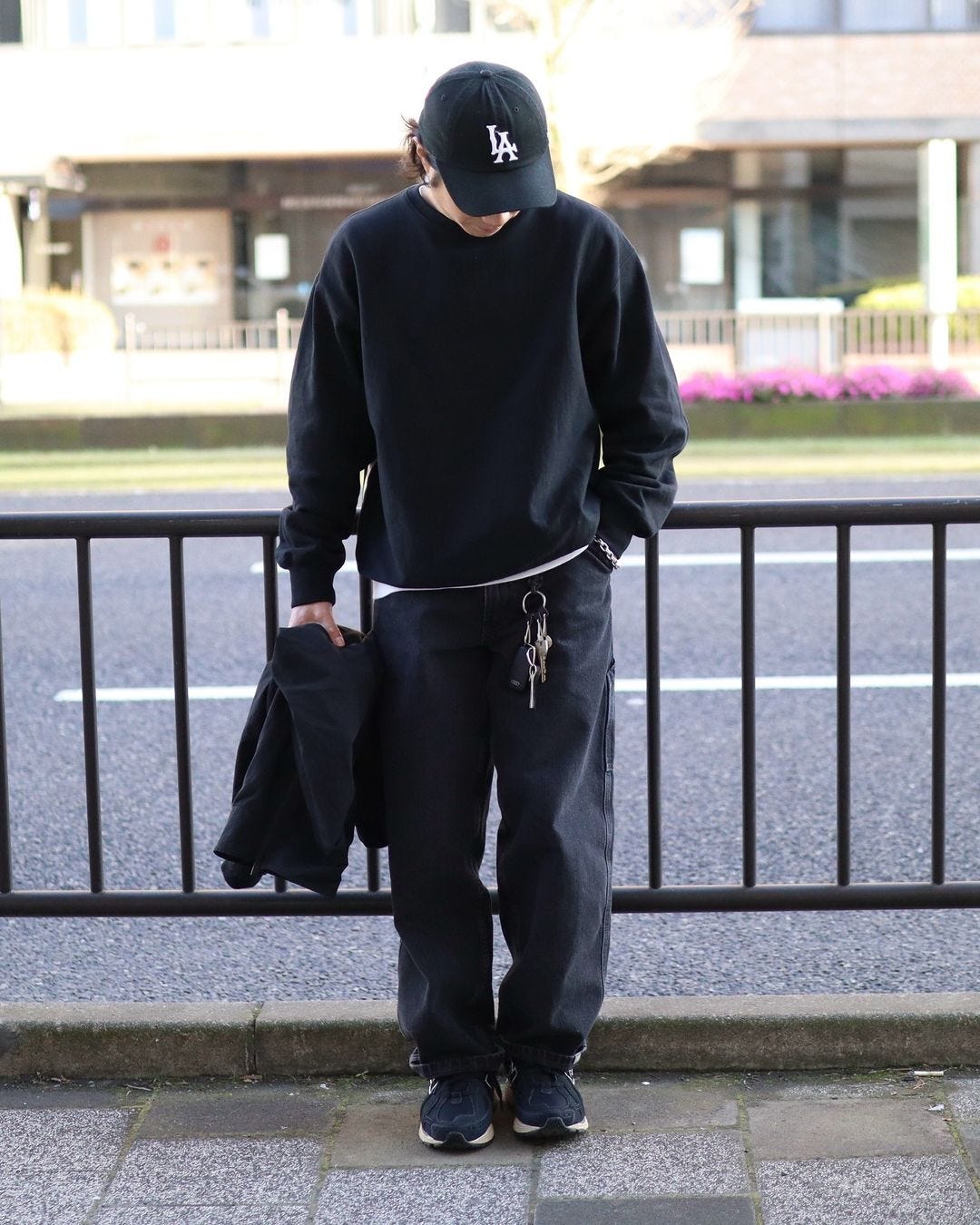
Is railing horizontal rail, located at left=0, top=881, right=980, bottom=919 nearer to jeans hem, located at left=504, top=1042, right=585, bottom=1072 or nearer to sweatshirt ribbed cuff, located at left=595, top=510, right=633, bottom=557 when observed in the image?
jeans hem, located at left=504, top=1042, right=585, bottom=1072

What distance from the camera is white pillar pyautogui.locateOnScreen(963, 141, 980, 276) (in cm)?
2673

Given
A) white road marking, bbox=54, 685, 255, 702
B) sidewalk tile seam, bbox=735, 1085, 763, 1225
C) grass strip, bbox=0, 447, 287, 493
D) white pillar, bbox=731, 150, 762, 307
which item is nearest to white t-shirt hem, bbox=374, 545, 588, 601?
sidewalk tile seam, bbox=735, 1085, 763, 1225

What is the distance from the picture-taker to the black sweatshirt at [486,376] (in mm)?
2777

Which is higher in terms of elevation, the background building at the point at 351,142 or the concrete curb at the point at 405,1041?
the background building at the point at 351,142

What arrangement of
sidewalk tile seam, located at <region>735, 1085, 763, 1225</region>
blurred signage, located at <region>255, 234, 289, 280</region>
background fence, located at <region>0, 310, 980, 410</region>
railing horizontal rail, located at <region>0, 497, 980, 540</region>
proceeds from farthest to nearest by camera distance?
blurred signage, located at <region>255, 234, 289, 280</region> → background fence, located at <region>0, 310, 980, 410</region> → railing horizontal rail, located at <region>0, 497, 980, 540</region> → sidewalk tile seam, located at <region>735, 1085, 763, 1225</region>

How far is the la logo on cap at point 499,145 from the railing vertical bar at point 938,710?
1373 millimetres

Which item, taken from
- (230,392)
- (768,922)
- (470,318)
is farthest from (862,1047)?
(230,392)

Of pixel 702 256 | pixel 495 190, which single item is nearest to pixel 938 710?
pixel 495 190

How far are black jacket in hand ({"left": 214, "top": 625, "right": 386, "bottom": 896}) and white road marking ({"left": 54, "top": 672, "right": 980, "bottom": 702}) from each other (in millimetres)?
3863

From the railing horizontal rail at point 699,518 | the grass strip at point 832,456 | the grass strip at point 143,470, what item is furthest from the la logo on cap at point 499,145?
the grass strip at point 832,456

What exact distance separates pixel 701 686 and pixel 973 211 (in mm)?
22017

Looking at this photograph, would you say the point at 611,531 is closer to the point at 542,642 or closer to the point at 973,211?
the point at 542,642

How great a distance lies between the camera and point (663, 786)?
554 cm

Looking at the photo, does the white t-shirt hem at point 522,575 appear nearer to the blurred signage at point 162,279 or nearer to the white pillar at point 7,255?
the white pillar at point 7,255
